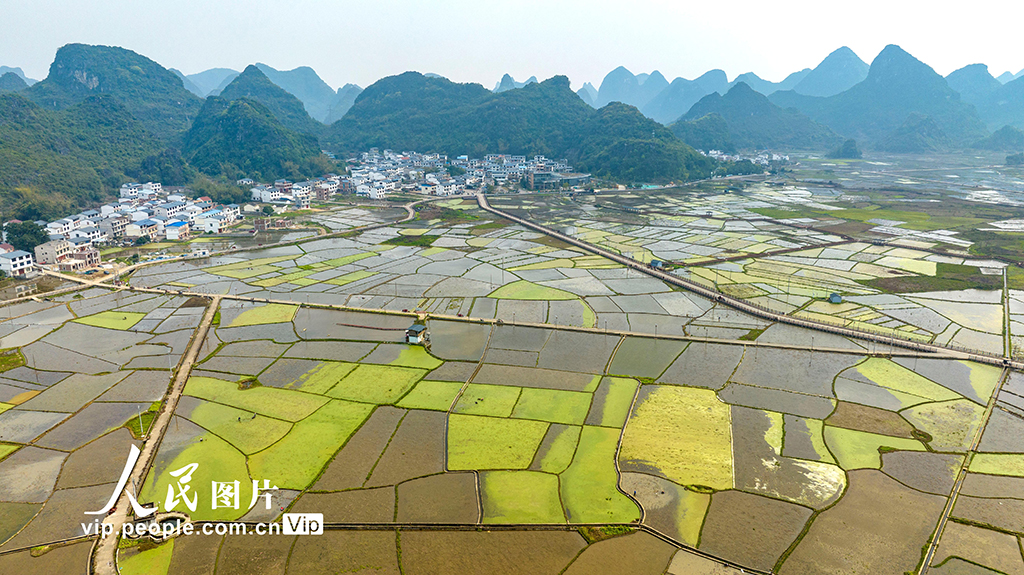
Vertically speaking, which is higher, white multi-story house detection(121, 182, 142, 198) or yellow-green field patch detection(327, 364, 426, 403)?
white multi-story house detection(121, 182, 142, 198)

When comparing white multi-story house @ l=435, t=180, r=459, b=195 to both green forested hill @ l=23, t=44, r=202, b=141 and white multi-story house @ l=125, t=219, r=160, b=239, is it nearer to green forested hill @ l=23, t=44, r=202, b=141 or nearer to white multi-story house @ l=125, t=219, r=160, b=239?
white multi-story house @ l=125, t=219, r=160, b=239

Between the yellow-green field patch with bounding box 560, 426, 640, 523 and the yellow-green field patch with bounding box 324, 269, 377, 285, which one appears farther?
the yellow-green field patch with bounding box 324, 269, 377, 285

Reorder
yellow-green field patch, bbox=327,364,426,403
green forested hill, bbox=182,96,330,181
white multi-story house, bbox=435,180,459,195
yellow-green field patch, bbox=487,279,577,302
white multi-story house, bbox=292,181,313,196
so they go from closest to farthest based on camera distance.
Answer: yellow-green field patch, bbox=327,364,426,403 → yellow-green field patch, bbox=487,279,577,302 → white multi-story house, bbox=292,181,313,196 → white multi-story house, bbox=435,180,459,195 → green forested hill, bbox=182,96,330,181

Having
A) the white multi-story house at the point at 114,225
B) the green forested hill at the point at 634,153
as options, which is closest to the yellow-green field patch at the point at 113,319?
the white multi-story house at the point at 114,225

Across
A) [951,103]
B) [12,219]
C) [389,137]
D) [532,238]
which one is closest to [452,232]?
[532,238]

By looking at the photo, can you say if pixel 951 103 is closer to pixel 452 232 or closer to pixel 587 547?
pixel 452 232

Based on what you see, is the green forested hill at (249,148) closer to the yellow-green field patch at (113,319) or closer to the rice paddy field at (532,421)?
the rice paddy field at (532,421)

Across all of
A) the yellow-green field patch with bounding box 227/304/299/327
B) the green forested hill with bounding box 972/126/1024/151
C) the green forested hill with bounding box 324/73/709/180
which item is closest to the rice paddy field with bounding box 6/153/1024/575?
the yellow-green field patch with bounding box 227/304/299/327
